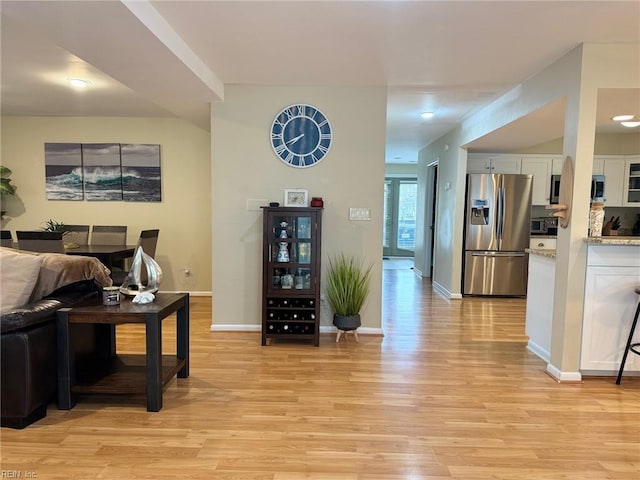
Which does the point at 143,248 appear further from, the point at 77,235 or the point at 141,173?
the point at 141,173

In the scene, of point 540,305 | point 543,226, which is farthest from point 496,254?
point 540,305

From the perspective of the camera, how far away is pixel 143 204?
5.62 m

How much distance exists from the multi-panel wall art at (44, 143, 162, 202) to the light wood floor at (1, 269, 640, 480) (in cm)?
289

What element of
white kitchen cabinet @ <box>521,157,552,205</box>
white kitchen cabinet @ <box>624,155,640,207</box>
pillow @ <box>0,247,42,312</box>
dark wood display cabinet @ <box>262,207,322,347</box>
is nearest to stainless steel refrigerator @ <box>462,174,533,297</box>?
white kitchen cabinet @ <box>521,157,552,205</box>

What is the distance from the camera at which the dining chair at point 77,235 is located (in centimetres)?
497

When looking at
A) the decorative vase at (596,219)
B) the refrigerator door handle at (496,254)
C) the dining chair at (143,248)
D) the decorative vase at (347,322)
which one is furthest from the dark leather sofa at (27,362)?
the refrigerator door handle at (496,254)

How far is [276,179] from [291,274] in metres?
0.99

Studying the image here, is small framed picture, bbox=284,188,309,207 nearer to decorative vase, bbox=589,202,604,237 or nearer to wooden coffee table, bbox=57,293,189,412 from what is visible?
wooden coffee table, bbox=57,293,189,412

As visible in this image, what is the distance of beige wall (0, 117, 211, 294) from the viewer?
5.54 meters

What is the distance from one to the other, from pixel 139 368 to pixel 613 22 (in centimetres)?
392

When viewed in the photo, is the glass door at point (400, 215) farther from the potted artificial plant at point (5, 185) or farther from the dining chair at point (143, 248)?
the potted artificial plant at point (5, 185)

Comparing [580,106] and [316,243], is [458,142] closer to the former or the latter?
[580,106]

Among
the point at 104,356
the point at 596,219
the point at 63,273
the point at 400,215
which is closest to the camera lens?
the point at 63,273

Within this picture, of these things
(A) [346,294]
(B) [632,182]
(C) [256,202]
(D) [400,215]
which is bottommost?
(A) [346,294]
